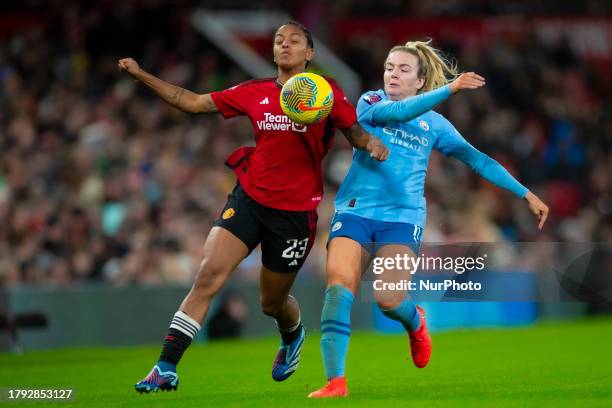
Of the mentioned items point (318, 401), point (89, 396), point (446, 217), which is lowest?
point (318, 401)

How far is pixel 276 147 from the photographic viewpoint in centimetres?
941

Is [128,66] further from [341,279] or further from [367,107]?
[341,279]

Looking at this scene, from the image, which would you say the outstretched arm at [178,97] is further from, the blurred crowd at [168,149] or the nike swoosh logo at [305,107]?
the blurred crowd at [168,149]

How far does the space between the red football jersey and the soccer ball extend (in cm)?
25

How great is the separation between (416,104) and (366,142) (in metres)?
0.45

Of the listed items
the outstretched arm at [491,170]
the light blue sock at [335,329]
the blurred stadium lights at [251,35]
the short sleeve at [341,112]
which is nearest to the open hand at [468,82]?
the short sleeve at [341,112]

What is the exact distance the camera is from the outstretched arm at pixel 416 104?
28.8 ft

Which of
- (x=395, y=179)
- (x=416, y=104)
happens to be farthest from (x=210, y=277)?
(x=416, y=104)

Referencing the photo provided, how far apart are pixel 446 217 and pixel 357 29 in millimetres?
6154

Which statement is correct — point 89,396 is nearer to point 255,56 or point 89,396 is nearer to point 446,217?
point 446,217

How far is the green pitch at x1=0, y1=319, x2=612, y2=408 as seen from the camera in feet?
29.7

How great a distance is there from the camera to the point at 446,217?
20625 mm

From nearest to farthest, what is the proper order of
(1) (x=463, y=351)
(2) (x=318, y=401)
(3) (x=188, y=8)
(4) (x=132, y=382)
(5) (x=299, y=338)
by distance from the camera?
(2) (x=318, y=401) → (5) (x=299, y=338) → (4) (x=132, y=382) → (1) (x=463, y=351) → (3) (x=188, y=8)

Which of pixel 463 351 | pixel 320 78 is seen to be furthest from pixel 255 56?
pixel 320 78
